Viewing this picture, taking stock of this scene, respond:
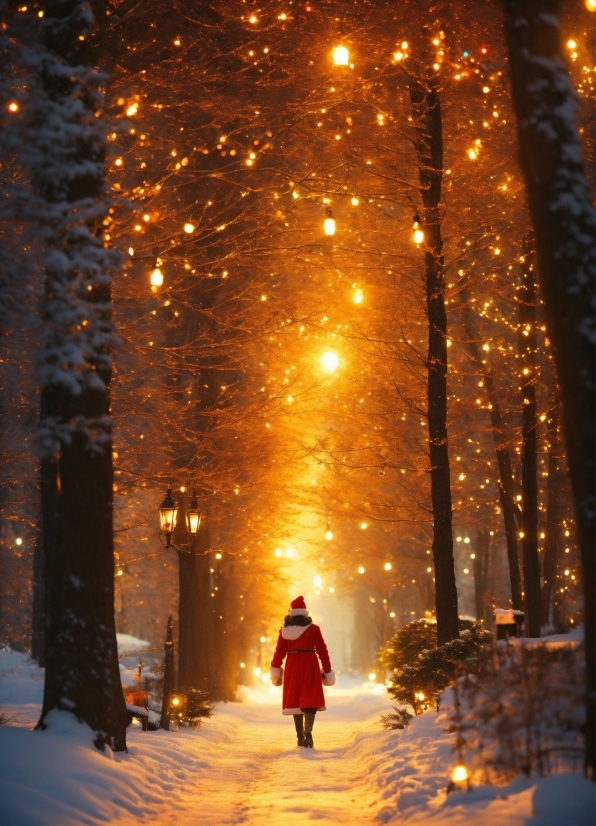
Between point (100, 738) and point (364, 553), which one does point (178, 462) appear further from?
point (364, 553)

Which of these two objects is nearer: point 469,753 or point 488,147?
point 469,753

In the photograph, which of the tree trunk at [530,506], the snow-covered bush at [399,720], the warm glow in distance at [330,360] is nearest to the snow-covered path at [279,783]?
the snow-covered bush at [399,720]

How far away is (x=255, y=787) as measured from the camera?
10.2m

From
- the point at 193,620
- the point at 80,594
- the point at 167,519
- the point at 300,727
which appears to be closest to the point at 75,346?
the point at 80,594

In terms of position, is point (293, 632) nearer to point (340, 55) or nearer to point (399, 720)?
point (399, 720)

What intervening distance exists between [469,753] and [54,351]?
5183mm

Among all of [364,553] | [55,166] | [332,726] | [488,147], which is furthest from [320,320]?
[364,553]

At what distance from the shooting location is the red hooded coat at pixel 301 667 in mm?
14195

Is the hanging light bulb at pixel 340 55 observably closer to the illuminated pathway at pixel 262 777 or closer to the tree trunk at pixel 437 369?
the tree trunk at pixel 437 369

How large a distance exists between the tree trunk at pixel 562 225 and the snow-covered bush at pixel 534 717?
15.3 inches

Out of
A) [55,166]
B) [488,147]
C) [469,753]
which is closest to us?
[469,753]

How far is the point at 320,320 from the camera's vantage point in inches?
648

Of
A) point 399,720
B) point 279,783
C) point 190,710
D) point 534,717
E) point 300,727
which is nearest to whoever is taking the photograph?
point 534,717

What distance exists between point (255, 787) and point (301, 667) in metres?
4.19
